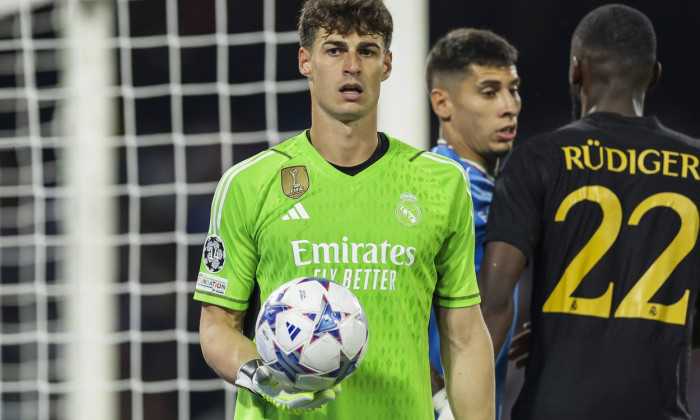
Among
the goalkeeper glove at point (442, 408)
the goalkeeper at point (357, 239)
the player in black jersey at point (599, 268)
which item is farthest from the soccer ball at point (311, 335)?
the goalkeeper glove at point (442, 408)

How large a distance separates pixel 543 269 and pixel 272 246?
1.08 metres

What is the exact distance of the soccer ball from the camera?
2.62 m

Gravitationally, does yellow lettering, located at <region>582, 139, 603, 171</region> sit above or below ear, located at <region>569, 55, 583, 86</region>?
below

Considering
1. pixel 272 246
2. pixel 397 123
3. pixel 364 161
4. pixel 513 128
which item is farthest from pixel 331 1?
pixel 397 123

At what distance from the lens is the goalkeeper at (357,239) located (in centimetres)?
295

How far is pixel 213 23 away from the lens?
8.55 meters

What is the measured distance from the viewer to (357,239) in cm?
296

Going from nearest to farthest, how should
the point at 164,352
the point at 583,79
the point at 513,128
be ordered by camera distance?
1. the point at 583,79
2. the point at 513,128
3. the point at 164,352

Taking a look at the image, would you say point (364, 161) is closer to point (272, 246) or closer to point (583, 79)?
point (272, 246)

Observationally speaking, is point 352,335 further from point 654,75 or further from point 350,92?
point 654,75

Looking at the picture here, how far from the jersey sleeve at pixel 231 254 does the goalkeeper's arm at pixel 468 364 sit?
595 millimetres

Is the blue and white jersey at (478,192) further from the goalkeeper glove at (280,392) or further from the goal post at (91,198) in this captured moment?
the goal post at (91,198)

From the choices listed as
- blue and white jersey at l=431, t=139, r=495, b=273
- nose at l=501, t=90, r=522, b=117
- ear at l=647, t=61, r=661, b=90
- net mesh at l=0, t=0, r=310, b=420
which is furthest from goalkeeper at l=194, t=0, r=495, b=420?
net mesh at l=0, t=0, r=310, b=420

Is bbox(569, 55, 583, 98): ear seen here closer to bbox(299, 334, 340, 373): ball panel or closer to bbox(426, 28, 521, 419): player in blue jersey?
bbox(426, 28, 521, 419): player in blue jersey
